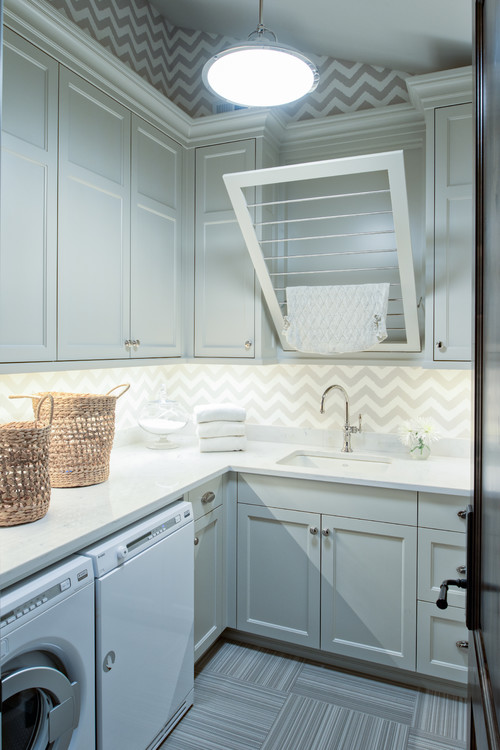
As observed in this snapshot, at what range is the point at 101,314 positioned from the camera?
219cm

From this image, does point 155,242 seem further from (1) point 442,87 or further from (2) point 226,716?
(2) point 226,716

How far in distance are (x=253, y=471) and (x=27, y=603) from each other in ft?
4.06

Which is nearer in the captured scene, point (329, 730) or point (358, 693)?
point (329, 730)

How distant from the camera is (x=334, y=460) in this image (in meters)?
2.76

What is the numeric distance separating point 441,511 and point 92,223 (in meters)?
1.80

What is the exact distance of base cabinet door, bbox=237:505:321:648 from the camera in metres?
2.33

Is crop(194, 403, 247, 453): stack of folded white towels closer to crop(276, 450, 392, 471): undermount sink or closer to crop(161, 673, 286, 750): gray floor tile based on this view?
crop(276, 450, 392, 471): undermount sink

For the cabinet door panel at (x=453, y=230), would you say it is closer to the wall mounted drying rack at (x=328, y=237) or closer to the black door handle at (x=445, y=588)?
the wall mounted drying rack at (x=328, y=237)

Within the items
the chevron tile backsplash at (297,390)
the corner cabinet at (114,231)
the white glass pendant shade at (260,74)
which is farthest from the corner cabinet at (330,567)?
the white glass pendant shade at (260,74)

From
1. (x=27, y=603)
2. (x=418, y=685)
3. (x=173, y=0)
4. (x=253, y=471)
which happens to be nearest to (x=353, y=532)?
(x=253, y=471)

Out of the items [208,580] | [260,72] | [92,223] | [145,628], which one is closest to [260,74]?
[260,72]

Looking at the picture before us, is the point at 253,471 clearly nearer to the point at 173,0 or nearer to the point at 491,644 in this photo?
the point at 491,644

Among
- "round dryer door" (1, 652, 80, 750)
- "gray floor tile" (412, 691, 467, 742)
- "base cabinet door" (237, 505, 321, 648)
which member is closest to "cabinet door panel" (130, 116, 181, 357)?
"base cabinet door" (237, 505, 321, 648)

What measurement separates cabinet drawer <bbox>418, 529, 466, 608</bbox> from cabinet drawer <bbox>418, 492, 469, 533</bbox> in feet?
0.09
